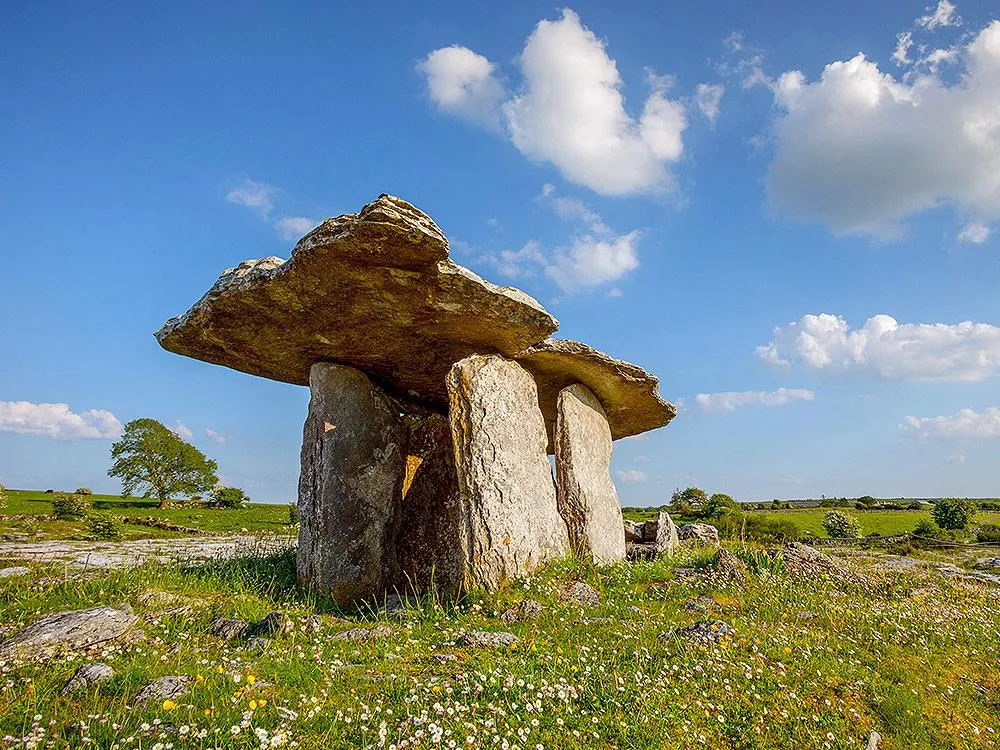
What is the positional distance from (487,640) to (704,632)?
2532 mm

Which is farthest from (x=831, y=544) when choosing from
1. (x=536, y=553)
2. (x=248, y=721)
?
(x=248, y=721)

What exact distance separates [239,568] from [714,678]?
8.21 meters

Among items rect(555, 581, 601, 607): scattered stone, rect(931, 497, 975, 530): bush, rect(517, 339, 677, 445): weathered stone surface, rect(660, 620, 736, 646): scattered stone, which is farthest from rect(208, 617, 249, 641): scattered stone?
rect(931, 497, 975, 530): bush

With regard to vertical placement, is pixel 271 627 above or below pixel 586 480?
below

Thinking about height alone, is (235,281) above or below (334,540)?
above

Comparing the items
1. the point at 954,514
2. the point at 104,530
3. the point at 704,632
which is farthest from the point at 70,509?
the point at 954,514

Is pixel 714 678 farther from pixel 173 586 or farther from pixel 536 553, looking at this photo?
pixel 173 586

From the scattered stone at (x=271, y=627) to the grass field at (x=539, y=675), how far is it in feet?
0.56

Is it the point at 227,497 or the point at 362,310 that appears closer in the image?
the point at 362,310

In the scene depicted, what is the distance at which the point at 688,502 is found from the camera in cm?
3562

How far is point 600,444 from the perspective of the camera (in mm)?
13188

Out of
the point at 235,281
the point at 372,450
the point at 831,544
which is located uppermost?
the point at 235,281

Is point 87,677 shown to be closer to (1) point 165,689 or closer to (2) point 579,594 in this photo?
(1) point 165,689

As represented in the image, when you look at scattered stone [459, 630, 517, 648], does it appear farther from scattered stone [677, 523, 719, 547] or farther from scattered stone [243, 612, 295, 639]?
scattered stone [677, 523, 719, 547]
